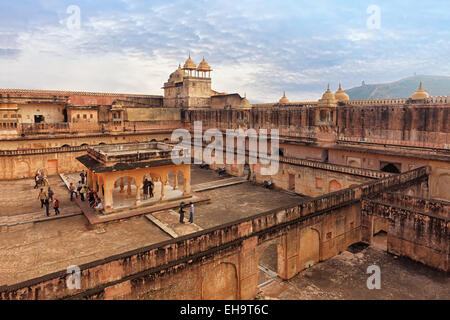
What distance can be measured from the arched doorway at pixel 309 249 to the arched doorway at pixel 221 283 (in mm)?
3180

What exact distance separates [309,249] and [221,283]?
4.33 meters

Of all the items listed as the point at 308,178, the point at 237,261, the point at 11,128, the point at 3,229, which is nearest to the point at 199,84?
the point at 11,128

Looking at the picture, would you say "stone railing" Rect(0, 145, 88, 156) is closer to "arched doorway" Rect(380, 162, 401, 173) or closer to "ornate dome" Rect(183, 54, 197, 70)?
"ornate dome" Rect(183, 54, 197, 70)

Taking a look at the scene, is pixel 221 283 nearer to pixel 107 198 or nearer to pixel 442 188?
pixel 107 198

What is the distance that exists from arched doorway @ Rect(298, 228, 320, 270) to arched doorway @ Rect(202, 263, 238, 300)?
10.4 ft

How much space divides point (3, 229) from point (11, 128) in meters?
18.2

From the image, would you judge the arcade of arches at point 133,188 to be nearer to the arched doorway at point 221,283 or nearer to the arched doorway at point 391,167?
the arched doorway at point 221,283

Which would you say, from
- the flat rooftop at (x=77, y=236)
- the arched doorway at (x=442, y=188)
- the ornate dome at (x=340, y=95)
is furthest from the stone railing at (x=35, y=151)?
the arched doorway at (x=442, y=188)

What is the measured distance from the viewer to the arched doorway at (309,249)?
39.2 feet

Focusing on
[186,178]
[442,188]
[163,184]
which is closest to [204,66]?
[186,178]
